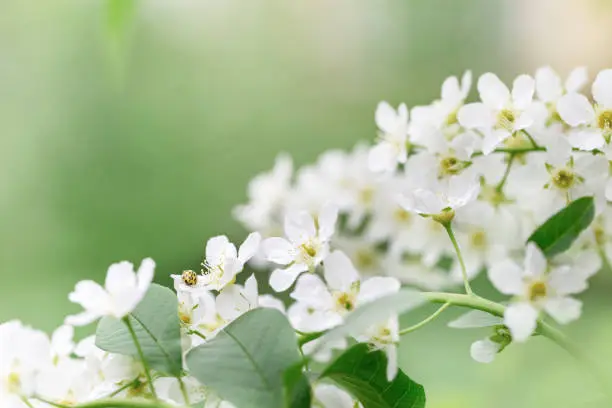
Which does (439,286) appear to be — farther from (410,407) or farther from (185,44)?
(185,44)

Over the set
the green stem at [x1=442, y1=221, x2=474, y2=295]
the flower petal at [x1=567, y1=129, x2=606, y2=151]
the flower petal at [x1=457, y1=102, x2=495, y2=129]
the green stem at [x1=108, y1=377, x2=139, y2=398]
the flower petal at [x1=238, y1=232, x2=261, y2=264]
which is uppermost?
the flower petal at [x1=457, y1=102, x2=495, y2=129]

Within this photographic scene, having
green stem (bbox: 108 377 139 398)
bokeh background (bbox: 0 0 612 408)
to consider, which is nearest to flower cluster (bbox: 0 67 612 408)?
green stem (bbox: 108 377 139 398)

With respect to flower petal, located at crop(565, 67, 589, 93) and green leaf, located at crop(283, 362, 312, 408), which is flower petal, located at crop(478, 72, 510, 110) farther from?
green leaf, located at crop(283, 362, 312, 408)

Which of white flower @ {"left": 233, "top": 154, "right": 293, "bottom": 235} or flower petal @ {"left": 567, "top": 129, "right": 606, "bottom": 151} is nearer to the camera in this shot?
flower petal @ {"left": 567, "top": 129, "right": 606, "bottom": 151}

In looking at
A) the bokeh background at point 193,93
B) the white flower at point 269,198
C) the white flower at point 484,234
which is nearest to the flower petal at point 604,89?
the white flower at point 484,234

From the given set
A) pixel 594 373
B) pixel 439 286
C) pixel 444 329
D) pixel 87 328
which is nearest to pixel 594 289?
pixel 444 329

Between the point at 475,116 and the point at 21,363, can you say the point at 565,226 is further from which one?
the point at 21,363

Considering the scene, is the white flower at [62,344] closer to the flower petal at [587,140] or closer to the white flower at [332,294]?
the white flower at [332,294]
